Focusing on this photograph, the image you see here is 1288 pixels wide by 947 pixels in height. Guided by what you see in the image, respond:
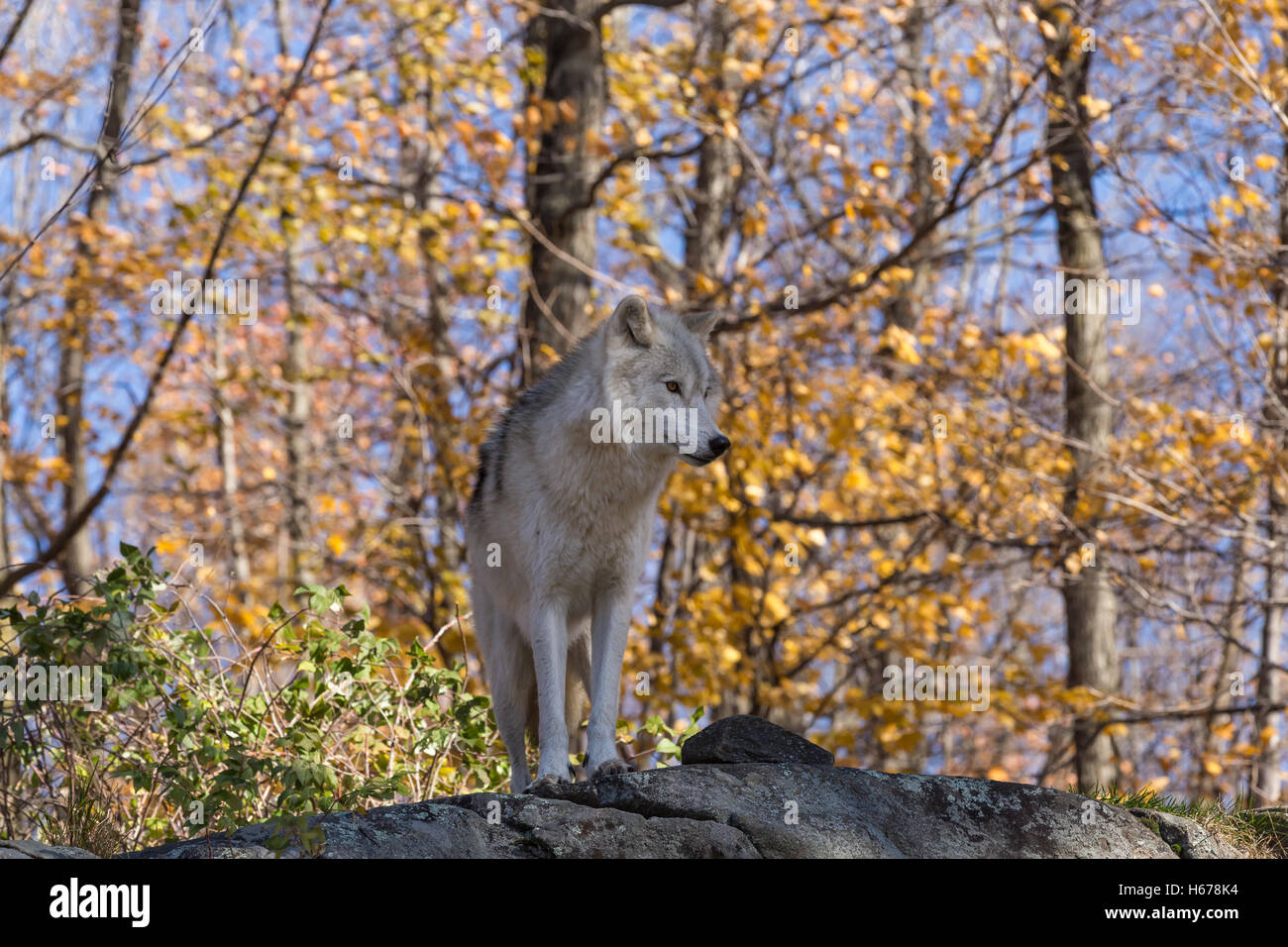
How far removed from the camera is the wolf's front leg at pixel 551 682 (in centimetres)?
540

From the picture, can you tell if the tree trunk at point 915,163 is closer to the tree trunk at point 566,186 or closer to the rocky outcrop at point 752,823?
the tree trunk at point 566,186

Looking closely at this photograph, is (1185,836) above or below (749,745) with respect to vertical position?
below

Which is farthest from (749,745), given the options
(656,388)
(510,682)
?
(656,388)

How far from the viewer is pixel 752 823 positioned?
453 centimetres

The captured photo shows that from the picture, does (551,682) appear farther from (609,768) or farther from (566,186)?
(566,186)

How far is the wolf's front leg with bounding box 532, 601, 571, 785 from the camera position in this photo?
213 inches

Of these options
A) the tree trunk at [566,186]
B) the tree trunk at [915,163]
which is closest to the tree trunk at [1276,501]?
the tree trunk at [915,163]

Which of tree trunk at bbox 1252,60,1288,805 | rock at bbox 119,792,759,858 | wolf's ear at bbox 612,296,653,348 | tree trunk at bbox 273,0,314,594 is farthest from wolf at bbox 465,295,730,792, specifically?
tree trunk at bbox 273,0,314,594

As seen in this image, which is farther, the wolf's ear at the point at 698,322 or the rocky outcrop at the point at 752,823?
the wolf's ear at the point at 698,322

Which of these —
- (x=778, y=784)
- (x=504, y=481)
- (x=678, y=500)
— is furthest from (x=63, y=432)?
(x=778, y=784)

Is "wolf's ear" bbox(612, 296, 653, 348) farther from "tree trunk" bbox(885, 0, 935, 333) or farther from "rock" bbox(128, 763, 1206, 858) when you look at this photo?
"tree trunk" bbox(885, 0, 935, 333)

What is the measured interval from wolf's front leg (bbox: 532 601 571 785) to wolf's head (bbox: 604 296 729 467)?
0.90m

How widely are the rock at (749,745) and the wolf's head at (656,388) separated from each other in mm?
1206

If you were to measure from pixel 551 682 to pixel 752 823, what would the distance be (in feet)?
4.66
